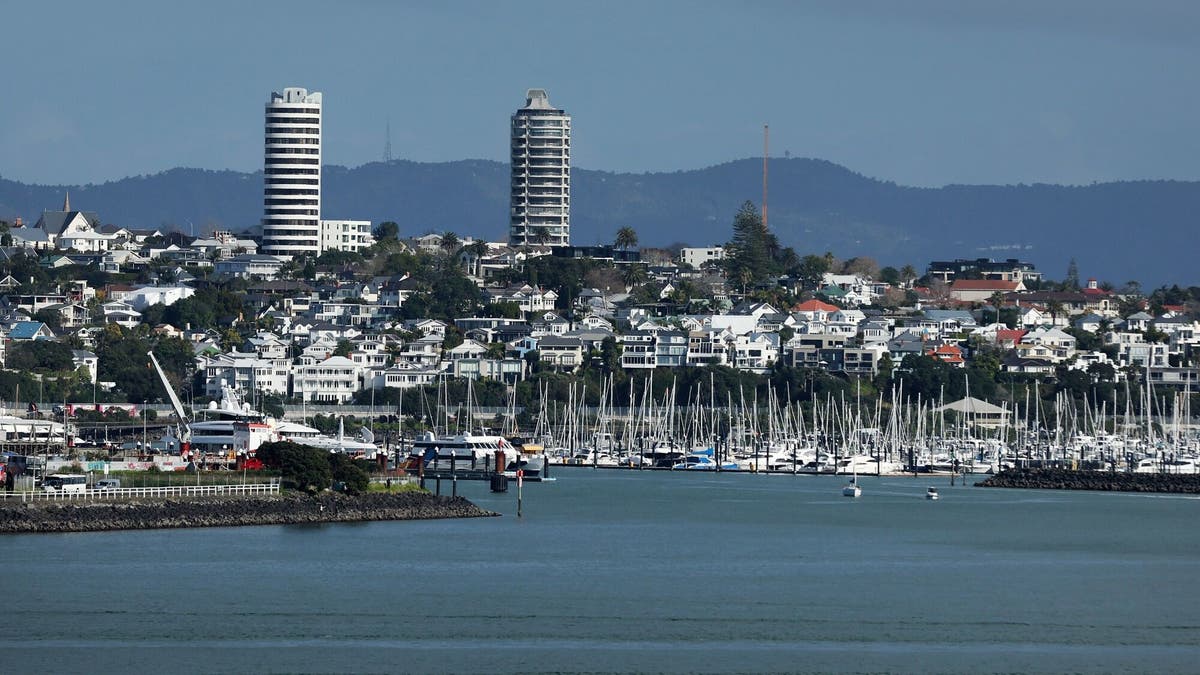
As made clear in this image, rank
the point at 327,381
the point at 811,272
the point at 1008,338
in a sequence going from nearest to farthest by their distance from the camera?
1. the point at 327,381
2. the point at 1008,338
3. the point at 811,272

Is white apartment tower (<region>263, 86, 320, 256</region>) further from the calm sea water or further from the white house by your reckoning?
the calm sea water

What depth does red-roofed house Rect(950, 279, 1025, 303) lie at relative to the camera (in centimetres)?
17925

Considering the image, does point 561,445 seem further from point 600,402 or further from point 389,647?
point 389,647

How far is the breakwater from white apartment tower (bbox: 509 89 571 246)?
101 m

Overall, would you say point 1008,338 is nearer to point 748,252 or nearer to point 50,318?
point 748,252

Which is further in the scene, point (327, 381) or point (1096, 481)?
point (327, 381)

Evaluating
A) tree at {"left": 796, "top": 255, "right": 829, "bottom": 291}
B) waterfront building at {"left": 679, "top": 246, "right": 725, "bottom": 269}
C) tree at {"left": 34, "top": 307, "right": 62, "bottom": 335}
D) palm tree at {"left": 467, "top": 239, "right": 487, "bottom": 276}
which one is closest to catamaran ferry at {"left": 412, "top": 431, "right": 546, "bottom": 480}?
tree at {"left": 34, "top": 307, "right": 62, "bottom": 335}

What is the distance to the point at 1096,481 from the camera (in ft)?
287

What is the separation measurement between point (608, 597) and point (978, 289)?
5324 inches

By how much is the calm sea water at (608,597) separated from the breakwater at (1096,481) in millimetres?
18039

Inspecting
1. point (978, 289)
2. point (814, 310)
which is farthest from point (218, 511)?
point (978, 289)

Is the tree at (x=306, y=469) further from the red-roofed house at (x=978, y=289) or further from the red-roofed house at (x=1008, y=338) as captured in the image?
the red-roofed house at (x=978, y=289)

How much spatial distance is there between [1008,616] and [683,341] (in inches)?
3510

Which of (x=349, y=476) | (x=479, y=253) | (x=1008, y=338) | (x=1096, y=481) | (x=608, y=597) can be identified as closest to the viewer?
(x=608, y=597)
